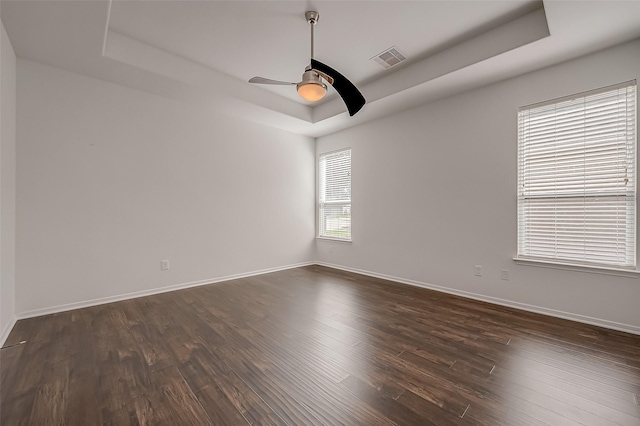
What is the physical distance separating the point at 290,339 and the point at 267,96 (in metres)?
3.46

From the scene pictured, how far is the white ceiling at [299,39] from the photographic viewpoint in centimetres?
234

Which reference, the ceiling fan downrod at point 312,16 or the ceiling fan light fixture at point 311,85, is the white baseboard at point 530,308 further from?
the ceiling fan downrod at point 312,16

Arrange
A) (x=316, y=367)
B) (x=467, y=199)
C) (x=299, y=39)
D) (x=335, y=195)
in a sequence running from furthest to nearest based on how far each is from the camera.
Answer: (x=335, y=195) → (x=467, y=199) → (x=299, y=39) → (x=316, y=367)

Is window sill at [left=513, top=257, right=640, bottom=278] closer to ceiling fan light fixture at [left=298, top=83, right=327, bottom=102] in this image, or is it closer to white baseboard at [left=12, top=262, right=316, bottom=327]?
ceiling fan light fixture at [left=298, top=83, right=327, bottom=102]

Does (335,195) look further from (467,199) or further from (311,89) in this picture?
(311,89)

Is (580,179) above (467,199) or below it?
above

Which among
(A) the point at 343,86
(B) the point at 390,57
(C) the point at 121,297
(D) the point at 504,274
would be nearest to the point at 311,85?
(A) the point at 343,86

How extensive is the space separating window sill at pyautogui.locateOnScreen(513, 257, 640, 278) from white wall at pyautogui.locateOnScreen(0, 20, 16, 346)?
520 centimetres

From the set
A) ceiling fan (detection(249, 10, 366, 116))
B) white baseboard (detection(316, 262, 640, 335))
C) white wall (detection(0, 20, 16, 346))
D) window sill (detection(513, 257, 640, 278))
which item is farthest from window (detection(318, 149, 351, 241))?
white wall (detection(0, 20, 16, 346))

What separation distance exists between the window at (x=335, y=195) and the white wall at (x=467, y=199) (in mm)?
249

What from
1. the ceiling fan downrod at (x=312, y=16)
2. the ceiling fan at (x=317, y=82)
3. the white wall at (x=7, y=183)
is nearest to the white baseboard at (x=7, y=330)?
the white wall at (x=7, y=183)

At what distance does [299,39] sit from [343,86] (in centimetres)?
99

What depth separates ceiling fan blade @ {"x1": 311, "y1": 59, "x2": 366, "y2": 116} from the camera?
2.33 meters

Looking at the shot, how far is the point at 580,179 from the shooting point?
9.25 ft
